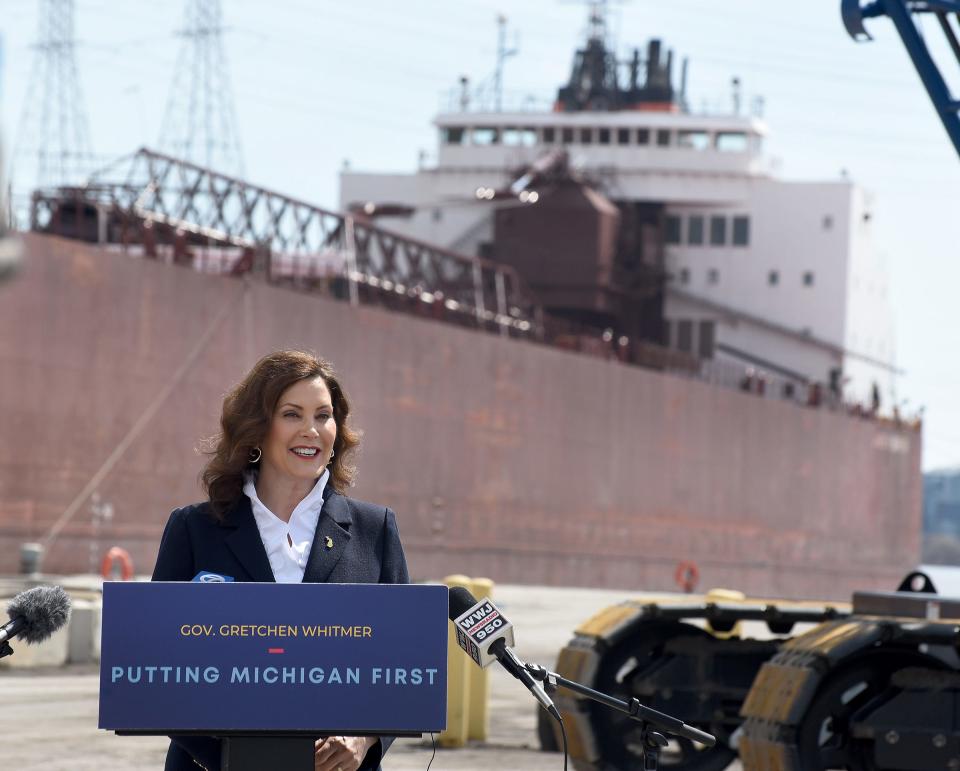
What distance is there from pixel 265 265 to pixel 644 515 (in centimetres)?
1162

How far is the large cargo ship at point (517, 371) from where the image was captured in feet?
76.3

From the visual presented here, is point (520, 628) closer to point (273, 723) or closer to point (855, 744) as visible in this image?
point (855, 744)

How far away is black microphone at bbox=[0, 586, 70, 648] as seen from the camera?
321cm

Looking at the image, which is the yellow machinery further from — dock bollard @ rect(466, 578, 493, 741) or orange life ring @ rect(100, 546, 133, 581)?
orange life ring @ rect(100, 546, 133, 581)

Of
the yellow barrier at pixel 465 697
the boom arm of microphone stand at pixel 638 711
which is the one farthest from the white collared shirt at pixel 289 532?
the yellow barrier at pixel 465 697

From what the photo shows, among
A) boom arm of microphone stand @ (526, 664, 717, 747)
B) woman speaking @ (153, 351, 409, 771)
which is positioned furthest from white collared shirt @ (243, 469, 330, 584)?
boom arm of microphone stand @ (526, 664, 717, 747)

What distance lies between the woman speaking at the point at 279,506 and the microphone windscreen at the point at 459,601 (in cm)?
27

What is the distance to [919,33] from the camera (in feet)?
29.6

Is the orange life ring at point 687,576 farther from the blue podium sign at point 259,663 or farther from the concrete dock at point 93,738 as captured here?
the blue podium sign at point 259,663

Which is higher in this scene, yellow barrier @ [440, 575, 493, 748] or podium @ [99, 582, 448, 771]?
podium @ [99, 582, 448, 771]

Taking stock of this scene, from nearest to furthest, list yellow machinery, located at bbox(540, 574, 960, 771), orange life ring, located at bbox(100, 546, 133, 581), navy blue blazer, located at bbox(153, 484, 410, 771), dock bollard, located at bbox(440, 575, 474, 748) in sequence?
1. navy blue blazer, located at bbox(153, 484, 410, 771)
2. yellow machinery, located at bbox(540, 574, 960, 771)
3. dock bollard, located at bbox(440, 575, 474, 748)
4. orange life ring, located at bbox(100, 546, 133, 581)

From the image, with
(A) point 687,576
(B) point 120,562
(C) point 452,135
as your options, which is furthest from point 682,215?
(B) point 120,562

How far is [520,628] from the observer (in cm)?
1741

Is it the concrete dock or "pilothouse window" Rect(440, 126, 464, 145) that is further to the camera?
"pilothouse window" Rect(440, 126, 464, 145)
